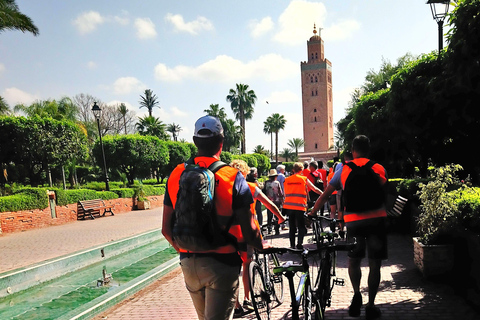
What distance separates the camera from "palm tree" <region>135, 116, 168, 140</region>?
51.6 meters

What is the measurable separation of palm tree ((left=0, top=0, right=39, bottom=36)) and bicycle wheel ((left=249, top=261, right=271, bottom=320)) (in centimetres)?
1791

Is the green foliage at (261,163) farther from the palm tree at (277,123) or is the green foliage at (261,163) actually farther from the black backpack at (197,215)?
the black backpack at (197,215)

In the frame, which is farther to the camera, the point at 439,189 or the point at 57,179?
the point at 57,179

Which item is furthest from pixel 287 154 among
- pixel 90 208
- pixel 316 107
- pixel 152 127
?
pixel 90 208

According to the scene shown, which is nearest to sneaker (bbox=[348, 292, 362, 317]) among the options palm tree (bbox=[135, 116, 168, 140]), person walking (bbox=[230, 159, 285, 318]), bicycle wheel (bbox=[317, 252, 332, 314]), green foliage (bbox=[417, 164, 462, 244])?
bicycle wheel (bbox=[317, 252, 332, 314])

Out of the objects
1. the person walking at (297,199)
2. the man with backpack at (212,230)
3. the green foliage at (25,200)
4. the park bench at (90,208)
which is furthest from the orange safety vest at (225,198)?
the park bench at (90,208)

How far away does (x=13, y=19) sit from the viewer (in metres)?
17.4

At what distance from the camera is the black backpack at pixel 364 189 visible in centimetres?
406

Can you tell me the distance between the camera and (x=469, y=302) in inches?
176

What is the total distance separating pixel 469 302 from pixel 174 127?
226 feet

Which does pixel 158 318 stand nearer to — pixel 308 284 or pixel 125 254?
pixel 308 284

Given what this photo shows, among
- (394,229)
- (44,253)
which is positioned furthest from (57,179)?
(394,229)

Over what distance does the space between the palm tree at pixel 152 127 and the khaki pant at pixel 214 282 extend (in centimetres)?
4993

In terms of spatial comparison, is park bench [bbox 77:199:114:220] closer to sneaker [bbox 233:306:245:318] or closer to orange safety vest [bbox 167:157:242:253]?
sneaker [bbox 233:306:245:318]
